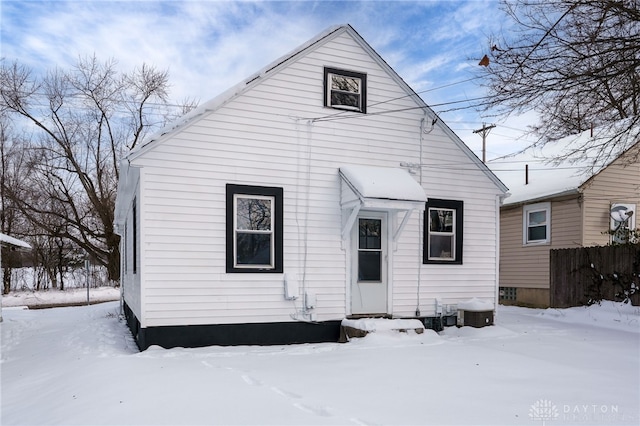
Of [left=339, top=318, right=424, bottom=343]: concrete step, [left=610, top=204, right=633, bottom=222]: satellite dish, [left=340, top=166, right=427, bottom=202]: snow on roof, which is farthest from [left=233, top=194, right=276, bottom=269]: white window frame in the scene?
[left=610, top=204, right=633, bottom=222]: satellite dish

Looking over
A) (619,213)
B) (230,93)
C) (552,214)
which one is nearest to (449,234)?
(230,93)

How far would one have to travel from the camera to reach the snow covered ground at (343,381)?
4371mm

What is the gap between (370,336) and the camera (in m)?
8.32

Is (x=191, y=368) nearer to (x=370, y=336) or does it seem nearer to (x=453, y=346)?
(x=370, y=336)

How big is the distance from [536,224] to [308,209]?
9991 mm

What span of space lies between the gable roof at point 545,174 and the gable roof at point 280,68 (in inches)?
164

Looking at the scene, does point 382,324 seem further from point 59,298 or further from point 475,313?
point 59,298

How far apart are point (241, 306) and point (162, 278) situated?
4.64ft

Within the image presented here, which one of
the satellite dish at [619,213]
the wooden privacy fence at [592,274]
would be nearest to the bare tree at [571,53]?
the wooden privacy fence at [592,274]

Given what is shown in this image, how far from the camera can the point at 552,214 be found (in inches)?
591

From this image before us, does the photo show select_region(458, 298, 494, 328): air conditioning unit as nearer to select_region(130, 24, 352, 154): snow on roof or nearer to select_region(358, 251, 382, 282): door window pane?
select_region(358, 251, 382, 282): door window pane

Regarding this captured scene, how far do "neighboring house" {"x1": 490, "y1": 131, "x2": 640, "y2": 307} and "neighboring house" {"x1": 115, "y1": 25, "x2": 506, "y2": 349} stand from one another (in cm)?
521

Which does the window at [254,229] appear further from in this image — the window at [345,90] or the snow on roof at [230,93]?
the window at [345,90]

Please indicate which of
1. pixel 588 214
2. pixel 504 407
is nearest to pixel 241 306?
pixel 504 407
